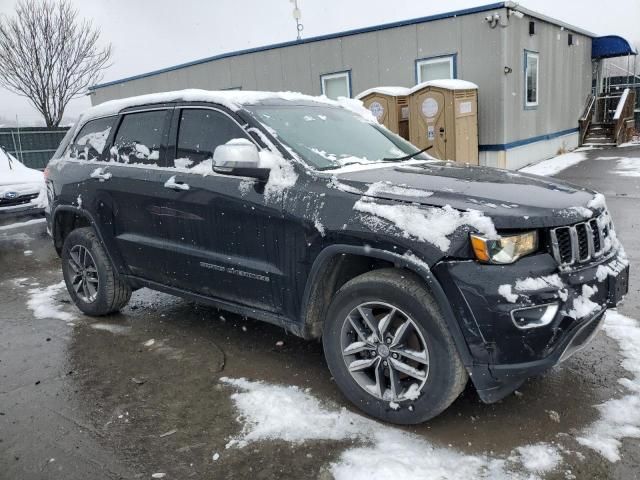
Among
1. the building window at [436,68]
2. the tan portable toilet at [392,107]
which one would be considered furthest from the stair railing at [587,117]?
the tan portable toilet at [392,107]

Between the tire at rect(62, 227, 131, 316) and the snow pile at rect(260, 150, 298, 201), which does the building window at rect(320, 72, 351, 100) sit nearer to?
the tire at rect(62, 227, 131, 316)

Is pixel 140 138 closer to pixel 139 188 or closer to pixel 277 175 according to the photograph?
pixel 139 188

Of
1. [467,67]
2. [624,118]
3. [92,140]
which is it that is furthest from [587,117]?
[92,140]

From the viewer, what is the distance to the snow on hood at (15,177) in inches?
354

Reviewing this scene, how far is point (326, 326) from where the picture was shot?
3.11 metres

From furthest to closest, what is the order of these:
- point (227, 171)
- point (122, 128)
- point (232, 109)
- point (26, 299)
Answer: point (26, 299), point (122, 128), point (232, 109), point (227, 171)

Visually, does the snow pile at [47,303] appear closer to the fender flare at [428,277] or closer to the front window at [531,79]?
the fender flare at [428,277]

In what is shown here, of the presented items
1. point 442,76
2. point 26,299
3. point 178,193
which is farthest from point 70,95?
point 178,193

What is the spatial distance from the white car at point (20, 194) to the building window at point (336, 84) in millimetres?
7810

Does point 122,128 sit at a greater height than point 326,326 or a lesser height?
greater

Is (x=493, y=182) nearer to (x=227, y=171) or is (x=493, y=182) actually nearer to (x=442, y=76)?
(x=227, y=171)

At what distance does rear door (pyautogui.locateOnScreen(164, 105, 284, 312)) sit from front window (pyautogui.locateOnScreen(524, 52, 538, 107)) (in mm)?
11493

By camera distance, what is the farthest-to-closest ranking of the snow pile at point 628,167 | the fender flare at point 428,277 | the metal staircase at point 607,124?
the metal staircase at point 607,124, the snow pile at point 628,167, the fender flare at point 428,277

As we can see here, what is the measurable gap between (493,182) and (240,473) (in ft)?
6.66
